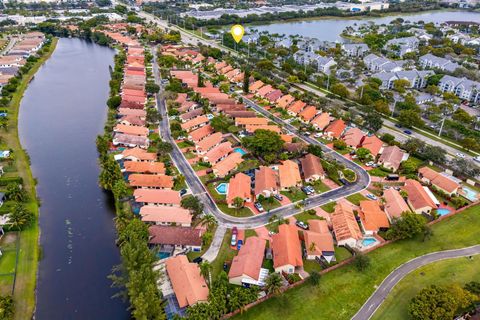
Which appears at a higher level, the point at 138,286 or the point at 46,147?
the point at 138,286

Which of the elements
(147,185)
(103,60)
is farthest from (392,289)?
(103,60)

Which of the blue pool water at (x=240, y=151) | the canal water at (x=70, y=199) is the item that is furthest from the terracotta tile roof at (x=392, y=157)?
the canal water at (x=70, y=199)

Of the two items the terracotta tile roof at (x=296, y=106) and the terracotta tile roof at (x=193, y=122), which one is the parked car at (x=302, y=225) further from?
the terracotta tile roof at (x=296, y=106)

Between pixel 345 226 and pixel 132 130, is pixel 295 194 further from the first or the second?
pixel 132 130

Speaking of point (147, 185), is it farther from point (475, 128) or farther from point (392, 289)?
point (475, 128)

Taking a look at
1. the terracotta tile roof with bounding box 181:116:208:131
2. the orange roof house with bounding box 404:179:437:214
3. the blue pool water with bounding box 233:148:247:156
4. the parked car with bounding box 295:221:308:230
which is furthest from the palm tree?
the terracotta tile roof with bounding box 181:116:208:131

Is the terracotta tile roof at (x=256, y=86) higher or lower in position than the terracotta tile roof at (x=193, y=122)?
higher
